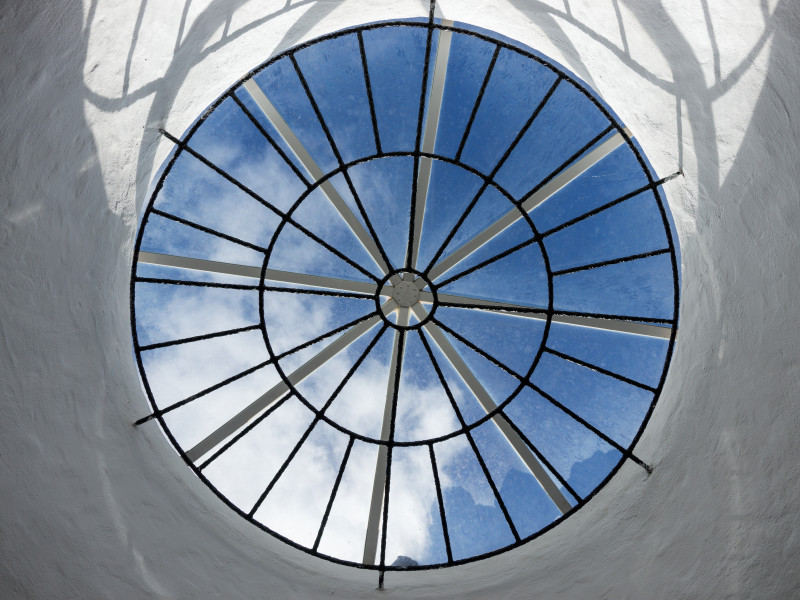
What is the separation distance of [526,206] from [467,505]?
341 centimetres

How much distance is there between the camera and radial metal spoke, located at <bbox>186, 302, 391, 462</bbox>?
749cm

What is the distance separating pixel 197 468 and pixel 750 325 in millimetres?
5641

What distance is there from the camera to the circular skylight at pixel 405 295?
731 centimetres

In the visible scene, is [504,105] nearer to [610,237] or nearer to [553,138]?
[553,138]

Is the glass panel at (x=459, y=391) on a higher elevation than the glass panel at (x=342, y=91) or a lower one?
lower

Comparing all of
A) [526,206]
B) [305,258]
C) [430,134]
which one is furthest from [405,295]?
[430,134]

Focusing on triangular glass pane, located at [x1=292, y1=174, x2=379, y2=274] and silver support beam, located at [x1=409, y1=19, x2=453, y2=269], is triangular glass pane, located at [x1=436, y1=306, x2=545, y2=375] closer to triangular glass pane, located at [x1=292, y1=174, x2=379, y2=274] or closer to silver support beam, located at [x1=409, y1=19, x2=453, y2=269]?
silver support beam, located at [x1=409, y1=19, x2=453, y2=269]

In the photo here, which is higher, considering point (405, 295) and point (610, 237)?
point (610, 237)

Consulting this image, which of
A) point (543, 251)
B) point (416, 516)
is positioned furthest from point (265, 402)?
point (543, 251)

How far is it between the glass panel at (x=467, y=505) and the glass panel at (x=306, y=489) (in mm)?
1231

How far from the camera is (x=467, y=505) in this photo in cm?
762

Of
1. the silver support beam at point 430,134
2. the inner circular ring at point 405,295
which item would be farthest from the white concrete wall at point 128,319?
the inner circular ring at point 405,295

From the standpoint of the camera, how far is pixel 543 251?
25.4ft

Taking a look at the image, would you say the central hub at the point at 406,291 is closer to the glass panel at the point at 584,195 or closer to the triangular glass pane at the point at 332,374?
the triangular glass pane at the point at 332,374
